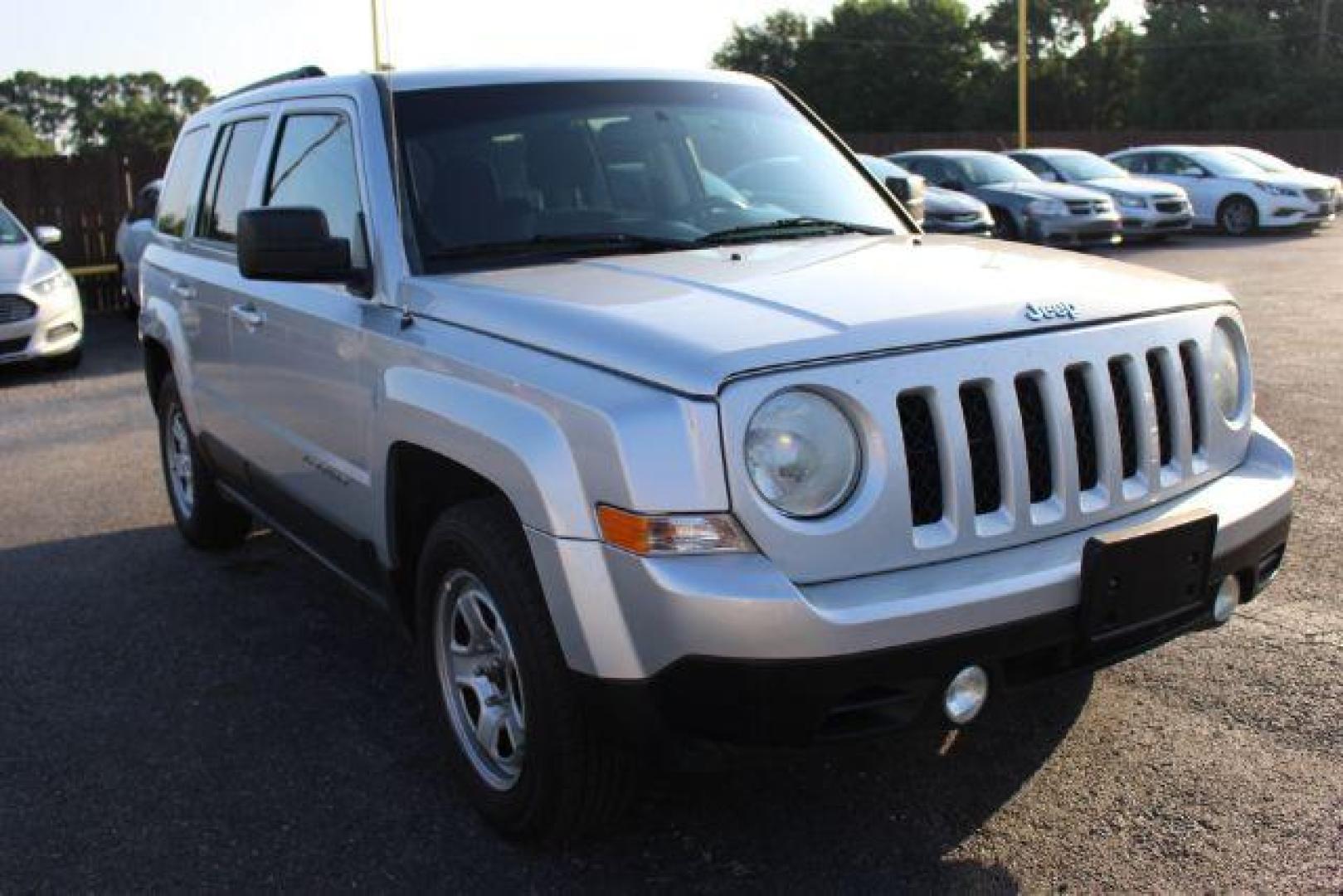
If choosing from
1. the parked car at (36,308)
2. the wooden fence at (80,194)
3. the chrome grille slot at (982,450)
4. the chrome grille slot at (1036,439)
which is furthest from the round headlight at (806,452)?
the wooden fence at (80,194)

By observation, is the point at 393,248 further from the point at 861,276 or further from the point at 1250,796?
the point at 1250,796

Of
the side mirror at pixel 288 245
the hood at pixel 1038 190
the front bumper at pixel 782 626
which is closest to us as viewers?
the front bumper at pixel 782 626

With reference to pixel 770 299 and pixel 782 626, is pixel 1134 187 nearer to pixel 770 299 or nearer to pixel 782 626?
pixel 770 299

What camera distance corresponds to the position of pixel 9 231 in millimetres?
12656

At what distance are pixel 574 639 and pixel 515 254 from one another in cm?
144

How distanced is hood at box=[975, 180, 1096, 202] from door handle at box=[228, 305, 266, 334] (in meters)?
15.8

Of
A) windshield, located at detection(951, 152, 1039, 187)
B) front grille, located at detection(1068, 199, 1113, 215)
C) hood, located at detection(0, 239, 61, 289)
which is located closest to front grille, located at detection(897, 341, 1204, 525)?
hood, located at detection(0, 239, 61, 289)

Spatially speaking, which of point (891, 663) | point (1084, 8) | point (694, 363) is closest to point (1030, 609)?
point (891, 663)

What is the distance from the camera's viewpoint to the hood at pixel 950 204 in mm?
17484

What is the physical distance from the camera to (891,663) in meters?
2.74

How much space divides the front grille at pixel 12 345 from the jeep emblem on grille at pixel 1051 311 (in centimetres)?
1045

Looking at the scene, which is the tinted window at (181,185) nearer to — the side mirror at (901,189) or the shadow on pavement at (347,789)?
the shadow on pavement at (347,789)

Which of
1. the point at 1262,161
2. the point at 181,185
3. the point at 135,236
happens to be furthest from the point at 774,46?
the point at 181,185

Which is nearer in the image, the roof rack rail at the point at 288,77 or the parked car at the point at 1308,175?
the roof rack rail at the point at 288,77
